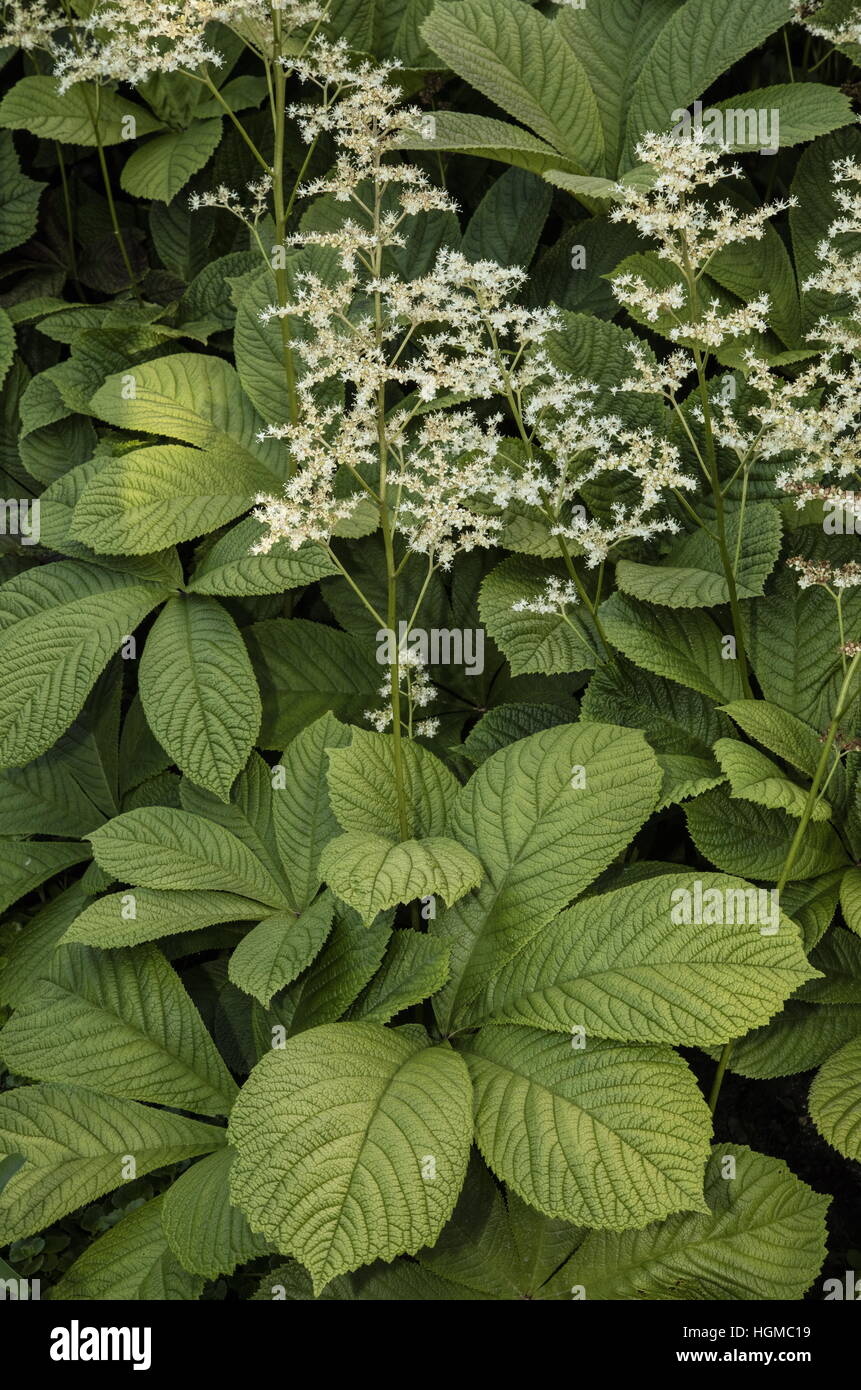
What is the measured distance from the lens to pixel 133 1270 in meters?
1.73

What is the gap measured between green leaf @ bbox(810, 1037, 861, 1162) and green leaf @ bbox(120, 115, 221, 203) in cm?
204

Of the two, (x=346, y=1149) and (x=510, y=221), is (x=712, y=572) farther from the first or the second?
(x=346, y=1149)

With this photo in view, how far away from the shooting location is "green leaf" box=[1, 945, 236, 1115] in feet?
5.90

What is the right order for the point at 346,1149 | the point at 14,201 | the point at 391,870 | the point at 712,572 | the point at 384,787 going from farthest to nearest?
the point at 14,201, the point at 712,572, the point at 384,787, the point at 391,870, the point at 346,1149

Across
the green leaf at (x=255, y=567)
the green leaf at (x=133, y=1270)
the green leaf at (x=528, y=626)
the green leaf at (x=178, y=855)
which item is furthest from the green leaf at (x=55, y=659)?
the green leaf at (x=133, y=1270)

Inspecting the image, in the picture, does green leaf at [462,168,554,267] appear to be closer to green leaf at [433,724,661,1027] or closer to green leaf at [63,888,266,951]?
green leaf at [433,724,661,1027]

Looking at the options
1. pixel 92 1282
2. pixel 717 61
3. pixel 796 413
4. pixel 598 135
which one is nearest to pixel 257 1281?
pixel 92 1282

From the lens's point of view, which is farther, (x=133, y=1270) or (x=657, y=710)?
(x=657, y=710)

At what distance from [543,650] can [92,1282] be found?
3.81 ft

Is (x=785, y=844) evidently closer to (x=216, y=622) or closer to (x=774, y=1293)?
(x=774, y=1293)

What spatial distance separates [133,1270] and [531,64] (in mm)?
2170

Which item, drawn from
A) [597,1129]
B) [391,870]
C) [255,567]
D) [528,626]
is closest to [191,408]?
[255,567]

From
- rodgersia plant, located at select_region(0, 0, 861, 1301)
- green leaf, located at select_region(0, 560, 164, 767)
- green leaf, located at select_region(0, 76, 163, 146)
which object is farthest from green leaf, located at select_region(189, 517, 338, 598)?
green leaf, located at select_region(0, 76, 163, 146)

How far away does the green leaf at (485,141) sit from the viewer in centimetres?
207
